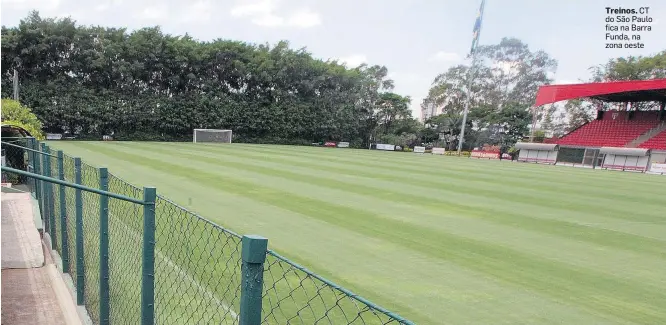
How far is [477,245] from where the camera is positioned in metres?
6.07

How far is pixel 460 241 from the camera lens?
6.23 meters

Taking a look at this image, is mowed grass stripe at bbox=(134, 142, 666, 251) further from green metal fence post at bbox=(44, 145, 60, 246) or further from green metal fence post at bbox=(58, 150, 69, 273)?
green metal fence post at bbox=(58, 150, 69, 273)

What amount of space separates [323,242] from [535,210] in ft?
18.1

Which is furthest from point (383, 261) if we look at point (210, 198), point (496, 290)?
point (210, 198)

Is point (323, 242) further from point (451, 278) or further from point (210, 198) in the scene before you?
point (210, 198)

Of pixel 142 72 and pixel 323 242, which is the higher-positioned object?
pixel 142 72

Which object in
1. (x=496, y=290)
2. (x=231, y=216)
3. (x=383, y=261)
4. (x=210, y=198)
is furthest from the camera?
(x=210, y=198)

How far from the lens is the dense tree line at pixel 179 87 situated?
1256 inches

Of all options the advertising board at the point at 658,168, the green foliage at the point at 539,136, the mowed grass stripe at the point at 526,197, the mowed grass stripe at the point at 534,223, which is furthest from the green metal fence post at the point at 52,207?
the green foliage at the point at 539,136

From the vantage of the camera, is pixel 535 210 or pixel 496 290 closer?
pixel 496 290

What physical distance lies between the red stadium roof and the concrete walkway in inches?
1269

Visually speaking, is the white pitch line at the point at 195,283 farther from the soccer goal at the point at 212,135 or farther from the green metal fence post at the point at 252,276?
the soccer goal at the point at 212,135

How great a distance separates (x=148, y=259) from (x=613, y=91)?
109ft

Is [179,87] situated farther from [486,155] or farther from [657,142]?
[657,142]
